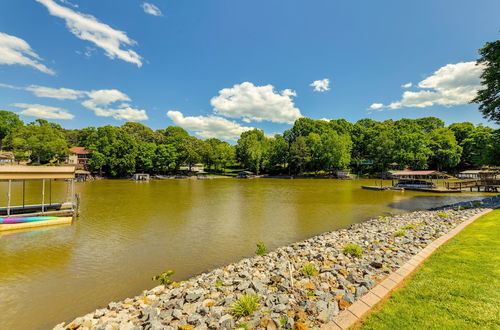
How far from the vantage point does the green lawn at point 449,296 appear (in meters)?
4.45

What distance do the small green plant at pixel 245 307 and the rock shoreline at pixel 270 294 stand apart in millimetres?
109

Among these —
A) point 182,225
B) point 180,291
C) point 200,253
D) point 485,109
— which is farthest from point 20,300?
point 485,109

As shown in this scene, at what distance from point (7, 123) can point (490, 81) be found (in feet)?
469

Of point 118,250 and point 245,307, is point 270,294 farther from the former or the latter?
point 118,250

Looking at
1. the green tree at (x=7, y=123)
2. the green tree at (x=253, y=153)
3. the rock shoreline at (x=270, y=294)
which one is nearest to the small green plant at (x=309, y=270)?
the rock shoreline at (x=270, y=294)

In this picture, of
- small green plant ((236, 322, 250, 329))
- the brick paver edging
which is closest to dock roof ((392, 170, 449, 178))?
the brick paver edging

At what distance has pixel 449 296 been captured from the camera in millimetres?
5254

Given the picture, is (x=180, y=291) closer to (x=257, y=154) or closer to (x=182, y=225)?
(x=182, y=225)

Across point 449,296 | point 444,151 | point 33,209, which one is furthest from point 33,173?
point 444,151

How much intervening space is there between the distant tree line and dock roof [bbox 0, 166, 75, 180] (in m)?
55.6

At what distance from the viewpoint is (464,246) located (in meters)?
8.50

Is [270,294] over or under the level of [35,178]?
under

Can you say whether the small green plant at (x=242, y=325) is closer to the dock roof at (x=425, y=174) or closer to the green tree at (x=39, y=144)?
the dock roof at (x=425, y=174)

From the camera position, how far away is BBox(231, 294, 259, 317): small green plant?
5.52 metres
